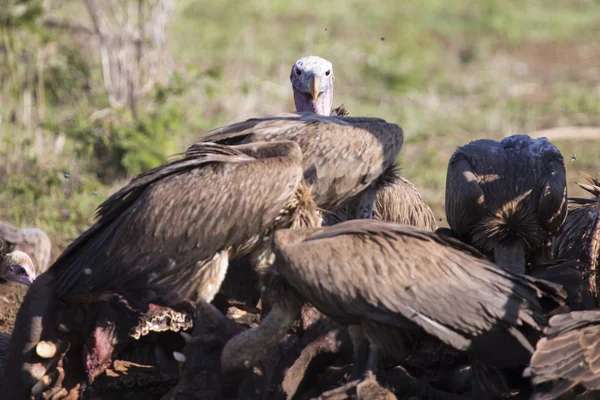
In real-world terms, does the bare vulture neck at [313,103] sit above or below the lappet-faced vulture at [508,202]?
above

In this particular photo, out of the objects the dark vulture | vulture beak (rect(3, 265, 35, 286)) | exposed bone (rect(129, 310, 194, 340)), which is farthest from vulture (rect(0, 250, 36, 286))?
the dark vulture

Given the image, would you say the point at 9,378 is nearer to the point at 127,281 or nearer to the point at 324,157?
the point at 127,281

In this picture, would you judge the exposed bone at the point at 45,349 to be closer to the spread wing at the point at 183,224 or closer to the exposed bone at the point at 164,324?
the spread wing at the point at 183,224

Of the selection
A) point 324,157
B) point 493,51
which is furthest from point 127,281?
point 493,51

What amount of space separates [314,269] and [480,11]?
13.0 m

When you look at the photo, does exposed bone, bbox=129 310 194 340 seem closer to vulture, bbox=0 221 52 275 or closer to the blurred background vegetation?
vulture, bbox=0 221 52 275

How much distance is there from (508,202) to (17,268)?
2730mm

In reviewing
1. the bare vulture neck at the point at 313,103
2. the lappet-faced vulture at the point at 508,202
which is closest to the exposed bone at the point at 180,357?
the lappet-faced vulture at the point at 508,202

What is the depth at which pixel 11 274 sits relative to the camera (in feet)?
18.5

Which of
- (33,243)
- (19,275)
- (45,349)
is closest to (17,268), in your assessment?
(19,275)

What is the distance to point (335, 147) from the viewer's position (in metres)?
4.66

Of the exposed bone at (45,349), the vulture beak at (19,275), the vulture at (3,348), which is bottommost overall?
the vulture at (3,348)

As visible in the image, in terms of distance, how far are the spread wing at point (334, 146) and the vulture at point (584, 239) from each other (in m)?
0.97

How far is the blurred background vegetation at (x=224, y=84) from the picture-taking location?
834cm
